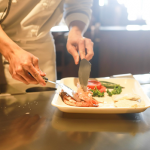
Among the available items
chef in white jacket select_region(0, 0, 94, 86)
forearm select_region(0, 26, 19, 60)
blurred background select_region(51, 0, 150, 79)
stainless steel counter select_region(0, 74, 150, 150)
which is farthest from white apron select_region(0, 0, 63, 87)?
blurred background select_region(51, 0, 150, 79)

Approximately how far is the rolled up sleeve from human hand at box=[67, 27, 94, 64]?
0.22 meters

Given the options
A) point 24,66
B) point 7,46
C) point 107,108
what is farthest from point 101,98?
point 7,46

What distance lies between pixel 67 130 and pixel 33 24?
2.68 feet

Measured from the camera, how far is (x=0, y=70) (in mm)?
1271

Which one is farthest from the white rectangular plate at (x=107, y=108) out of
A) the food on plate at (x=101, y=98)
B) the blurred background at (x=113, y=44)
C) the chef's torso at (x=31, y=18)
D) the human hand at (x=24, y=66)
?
the blurred background at (x=113, y=44)

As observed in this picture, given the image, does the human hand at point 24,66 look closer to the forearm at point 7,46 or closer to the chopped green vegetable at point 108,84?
the forearm at point 7,46

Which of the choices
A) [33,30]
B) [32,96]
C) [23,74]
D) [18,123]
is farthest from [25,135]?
[33,30]

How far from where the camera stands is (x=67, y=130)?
25.2 inches

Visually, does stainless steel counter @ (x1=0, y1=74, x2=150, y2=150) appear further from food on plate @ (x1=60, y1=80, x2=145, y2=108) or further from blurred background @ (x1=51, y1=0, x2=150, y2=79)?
blurred background @ (x1=51, y1=0, x2=150, y2=79)

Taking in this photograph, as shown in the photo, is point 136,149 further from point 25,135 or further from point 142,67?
point 142,67

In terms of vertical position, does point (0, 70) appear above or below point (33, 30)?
below

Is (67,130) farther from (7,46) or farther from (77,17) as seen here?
(77,17)

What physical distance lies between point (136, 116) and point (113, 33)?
8.52 ft

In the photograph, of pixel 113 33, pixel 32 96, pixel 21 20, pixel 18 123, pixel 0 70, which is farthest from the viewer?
pixel 113 33
